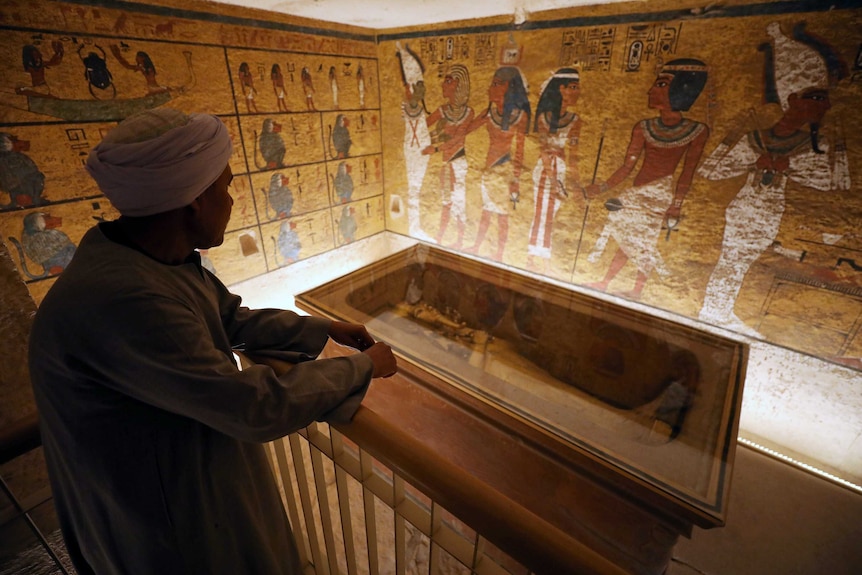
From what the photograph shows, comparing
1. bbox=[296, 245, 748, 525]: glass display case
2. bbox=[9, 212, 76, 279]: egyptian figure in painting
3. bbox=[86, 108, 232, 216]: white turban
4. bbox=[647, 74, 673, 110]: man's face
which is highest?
bbox=[647, 74, 673, 110]: man's face

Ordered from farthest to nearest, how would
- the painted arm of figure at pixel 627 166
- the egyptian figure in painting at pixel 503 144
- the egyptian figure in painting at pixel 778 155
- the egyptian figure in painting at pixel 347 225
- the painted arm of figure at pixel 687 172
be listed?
1. the egyptian figure in painting at pixel 347 225
2. the egyptian figure in painting at pixel 503 144
3. the painted arm of figure at pixel 627 166
4. the painted arm of figure at pixel 687 172
5. the egyptian figure in painting at pixel 778 155

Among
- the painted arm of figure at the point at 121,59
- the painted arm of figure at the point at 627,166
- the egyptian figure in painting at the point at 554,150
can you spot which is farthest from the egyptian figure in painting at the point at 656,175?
the painted arm of figure at the point at 121,59

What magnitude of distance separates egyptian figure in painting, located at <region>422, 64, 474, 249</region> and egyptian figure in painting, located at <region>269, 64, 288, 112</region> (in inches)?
63.1

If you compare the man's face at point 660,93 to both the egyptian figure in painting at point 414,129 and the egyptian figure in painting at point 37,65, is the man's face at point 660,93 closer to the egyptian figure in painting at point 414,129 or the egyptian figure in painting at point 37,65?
the egyptian figure in painting at point 414,129

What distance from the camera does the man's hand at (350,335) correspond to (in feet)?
4.39

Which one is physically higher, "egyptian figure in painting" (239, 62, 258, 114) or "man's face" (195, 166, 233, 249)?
"egyptian figure in painting" (239, 62, 258, 114)

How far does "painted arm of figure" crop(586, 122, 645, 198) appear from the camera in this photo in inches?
132

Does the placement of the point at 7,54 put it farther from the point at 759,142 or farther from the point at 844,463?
the point at 844,463

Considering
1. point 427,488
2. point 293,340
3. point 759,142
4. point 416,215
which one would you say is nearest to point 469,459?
point 293,340

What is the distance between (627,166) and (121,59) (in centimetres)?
416

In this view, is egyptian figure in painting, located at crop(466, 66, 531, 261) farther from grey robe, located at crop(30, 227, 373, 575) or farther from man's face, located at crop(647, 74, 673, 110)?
grey robe, located at crop(30, 227, 373, 575)

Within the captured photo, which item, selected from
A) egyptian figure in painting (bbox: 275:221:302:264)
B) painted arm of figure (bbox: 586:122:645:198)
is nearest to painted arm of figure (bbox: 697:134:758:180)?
painted arm of figure (bbox: 586:122:645:198)

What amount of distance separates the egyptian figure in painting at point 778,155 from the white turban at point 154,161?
356 cm

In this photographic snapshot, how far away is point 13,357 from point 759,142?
14.5ft
